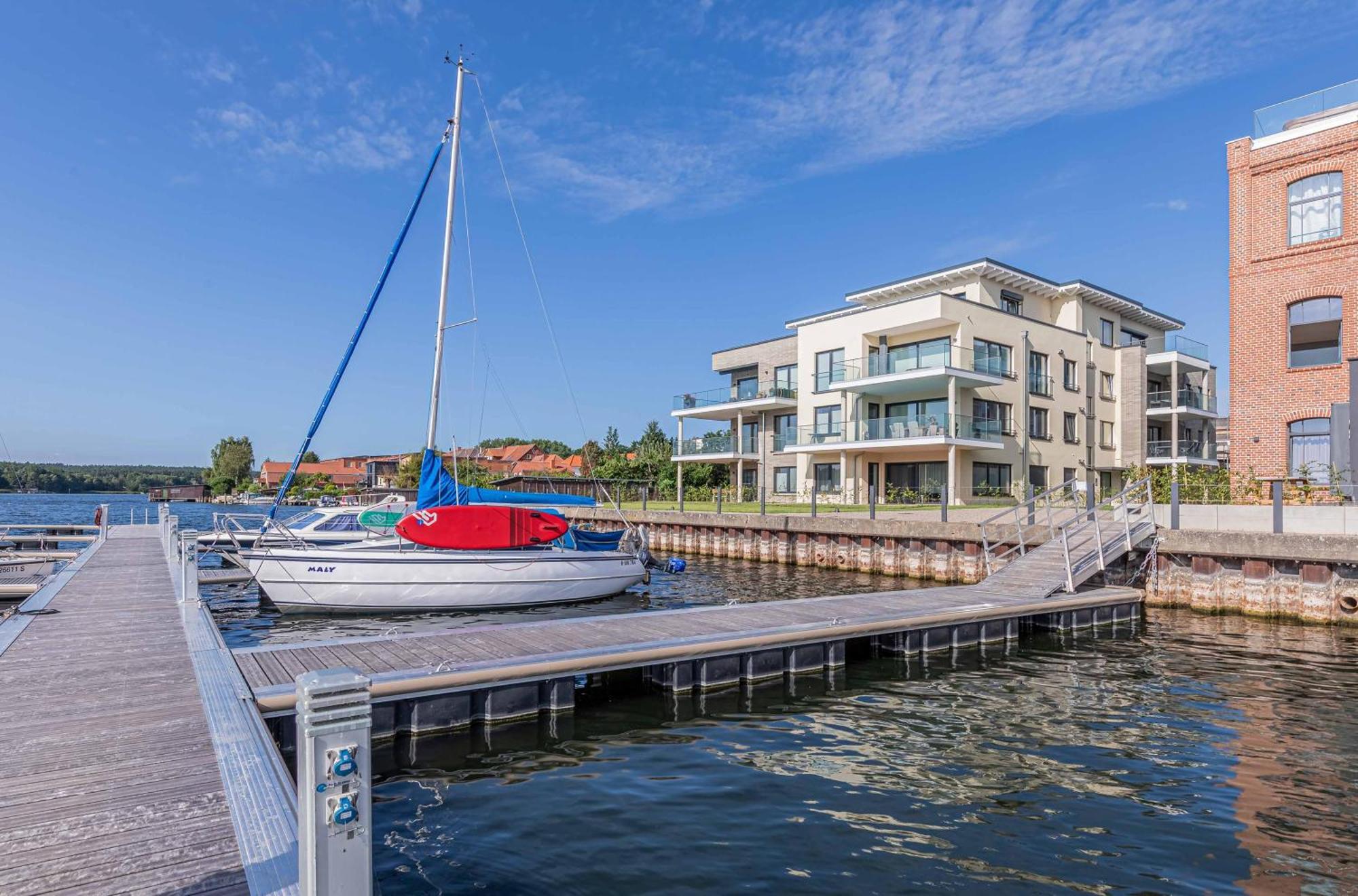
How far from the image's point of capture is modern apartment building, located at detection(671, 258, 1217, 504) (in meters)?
35.0

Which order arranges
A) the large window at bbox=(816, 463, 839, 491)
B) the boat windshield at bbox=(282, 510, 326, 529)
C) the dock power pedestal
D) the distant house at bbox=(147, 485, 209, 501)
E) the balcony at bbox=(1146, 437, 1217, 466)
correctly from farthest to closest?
the distant house at bbox=(147, 485, 209, 501), the balcony at bbox=(1146, 437, 1217, 466), the large window at bbox=(816, 463, 839, 491), the boat windshield at bbox=(282, 510, 326, 529), the dock power pedestal

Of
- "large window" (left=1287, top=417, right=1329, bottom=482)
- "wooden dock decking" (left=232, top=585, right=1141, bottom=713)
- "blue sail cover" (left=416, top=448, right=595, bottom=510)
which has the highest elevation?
"large window" (left=1287, top=417, right=1329, bottom=482)

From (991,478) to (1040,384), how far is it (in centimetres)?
623

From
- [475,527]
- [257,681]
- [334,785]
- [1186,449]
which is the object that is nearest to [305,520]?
[475,527]

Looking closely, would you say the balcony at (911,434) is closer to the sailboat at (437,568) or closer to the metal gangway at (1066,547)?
the metal gangway at (1066,547)

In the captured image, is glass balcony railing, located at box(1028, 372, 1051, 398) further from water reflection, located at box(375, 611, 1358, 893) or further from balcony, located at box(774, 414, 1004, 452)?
water reflection, located at box(375, 611, 1358, 893)

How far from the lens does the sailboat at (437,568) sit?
1616 centimetres

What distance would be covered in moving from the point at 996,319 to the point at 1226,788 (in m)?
32.2

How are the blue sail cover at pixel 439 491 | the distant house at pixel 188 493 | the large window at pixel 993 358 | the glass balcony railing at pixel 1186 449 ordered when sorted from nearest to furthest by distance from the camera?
1. the blue sail cover at pixel 439 491
2. the large window at pixel 993 358
3. the glass balcony railing at pixel 1186 449
4. the distant house at pixel 188 493

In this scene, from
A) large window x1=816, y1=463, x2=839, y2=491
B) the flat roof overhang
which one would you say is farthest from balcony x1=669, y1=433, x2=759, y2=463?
large window x1=816, y1=463, x2=839, y2=491

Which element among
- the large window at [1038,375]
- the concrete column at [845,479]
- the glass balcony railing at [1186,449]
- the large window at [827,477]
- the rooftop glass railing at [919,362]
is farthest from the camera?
the glass balcony railing at [1186,449]

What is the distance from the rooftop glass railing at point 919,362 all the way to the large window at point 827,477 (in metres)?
4.26

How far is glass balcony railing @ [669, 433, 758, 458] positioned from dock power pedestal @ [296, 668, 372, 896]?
4189 centimetres

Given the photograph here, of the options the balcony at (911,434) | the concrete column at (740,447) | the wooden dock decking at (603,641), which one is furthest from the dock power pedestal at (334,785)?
the concrete column at (740,447)
